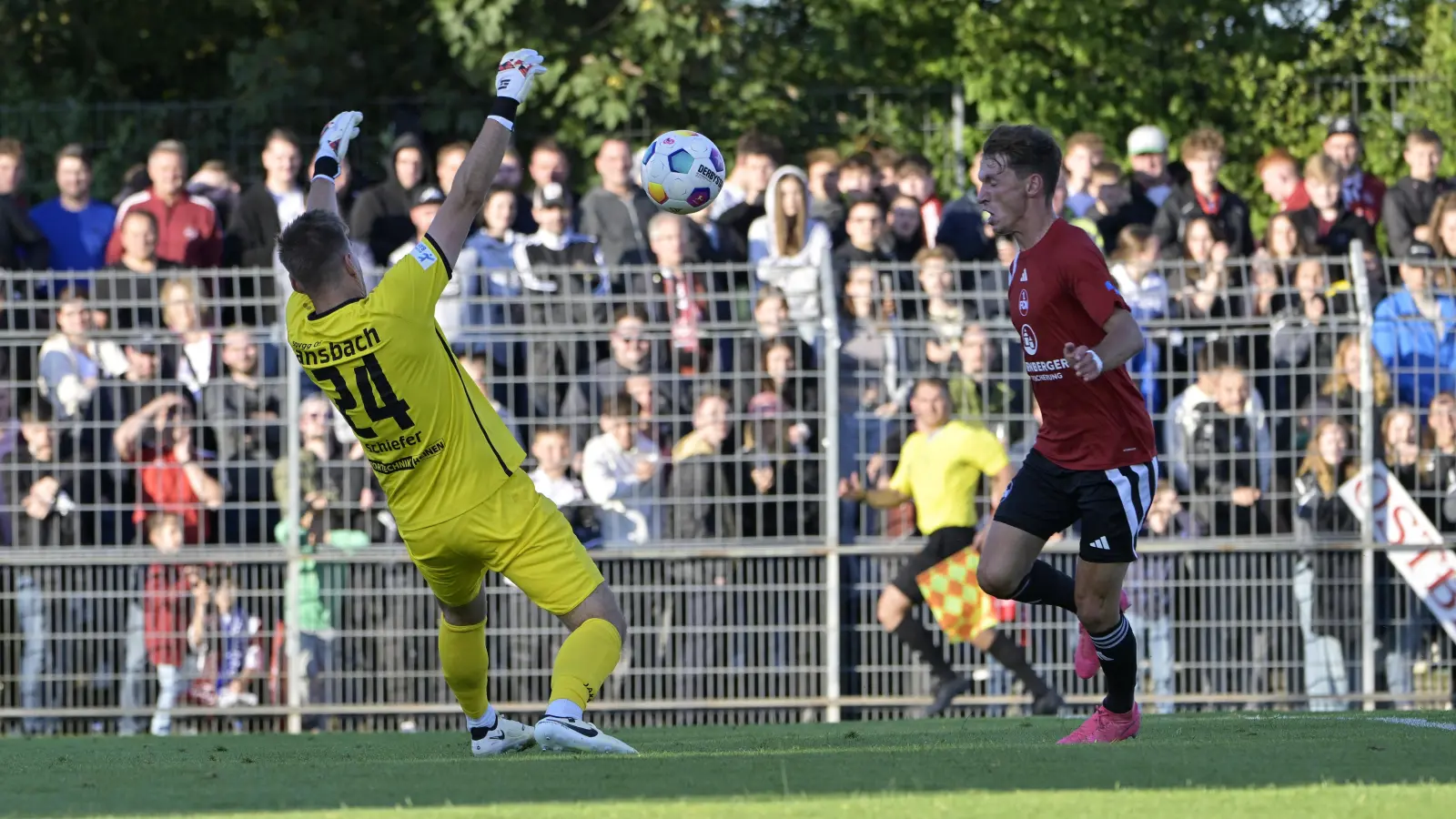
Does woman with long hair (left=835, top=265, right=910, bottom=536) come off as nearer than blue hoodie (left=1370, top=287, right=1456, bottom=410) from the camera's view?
Yes

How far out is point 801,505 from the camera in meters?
12.1

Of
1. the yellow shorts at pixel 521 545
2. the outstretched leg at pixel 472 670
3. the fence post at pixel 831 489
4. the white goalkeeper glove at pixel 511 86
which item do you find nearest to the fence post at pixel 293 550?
the fence post at pixel 831 489

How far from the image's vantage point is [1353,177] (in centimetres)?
1478

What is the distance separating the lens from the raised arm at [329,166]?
8.03m

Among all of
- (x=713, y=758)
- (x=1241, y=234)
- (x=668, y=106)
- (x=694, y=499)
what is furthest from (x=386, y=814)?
(x=668, y=106)

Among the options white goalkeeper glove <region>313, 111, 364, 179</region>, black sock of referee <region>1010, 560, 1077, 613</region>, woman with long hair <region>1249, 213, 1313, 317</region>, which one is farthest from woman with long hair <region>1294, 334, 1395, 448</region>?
white goalkeeper glove <region>313, 111, 364, 179</region>

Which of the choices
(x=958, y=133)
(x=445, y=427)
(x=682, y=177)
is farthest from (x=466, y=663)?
(x=958, y=133)

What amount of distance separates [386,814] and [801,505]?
6307 mm

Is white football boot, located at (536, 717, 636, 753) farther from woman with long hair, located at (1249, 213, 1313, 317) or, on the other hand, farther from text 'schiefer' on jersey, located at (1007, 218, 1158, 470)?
woman with long hair, located at (1249, 213, 1313, 317)

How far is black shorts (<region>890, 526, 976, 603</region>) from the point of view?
11.8 m

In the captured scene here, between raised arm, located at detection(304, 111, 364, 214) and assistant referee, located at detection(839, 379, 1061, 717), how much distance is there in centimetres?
449

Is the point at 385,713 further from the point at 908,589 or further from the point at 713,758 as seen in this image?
the point at 713,758

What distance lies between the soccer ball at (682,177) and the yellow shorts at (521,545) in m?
2.06

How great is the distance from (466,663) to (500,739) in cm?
31
